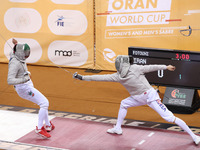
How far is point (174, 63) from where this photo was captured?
770cm

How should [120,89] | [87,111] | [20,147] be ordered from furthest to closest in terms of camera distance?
[120,89], [87,111], [20,147]

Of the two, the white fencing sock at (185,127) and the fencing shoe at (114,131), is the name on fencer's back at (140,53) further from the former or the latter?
the white fencing sock at (185,127)

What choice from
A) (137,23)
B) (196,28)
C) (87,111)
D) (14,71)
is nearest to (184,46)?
(196,28)

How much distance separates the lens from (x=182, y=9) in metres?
9.48

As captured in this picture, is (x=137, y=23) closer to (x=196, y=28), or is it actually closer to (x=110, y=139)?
(x=196, y=28)

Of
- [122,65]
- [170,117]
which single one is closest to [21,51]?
[122,65]

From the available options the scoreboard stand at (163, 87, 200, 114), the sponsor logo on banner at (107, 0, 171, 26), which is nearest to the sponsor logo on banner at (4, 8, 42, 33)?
the sponsor logo on banner at (107, 0, 171, 26)

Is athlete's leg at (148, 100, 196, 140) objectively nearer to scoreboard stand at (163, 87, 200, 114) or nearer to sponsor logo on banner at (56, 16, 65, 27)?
scoreboard stand at (163, 87, 200, 114)

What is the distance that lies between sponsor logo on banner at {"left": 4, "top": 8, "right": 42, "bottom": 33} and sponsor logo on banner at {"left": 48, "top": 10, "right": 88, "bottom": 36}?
0.46 metres

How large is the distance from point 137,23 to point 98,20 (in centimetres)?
113

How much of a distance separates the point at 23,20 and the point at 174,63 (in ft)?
17.5

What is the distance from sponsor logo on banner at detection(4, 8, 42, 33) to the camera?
1096 cm

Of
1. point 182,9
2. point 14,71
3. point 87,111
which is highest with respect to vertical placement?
point 182,9

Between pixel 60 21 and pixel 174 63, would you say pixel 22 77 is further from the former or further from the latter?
pixel 60 21
